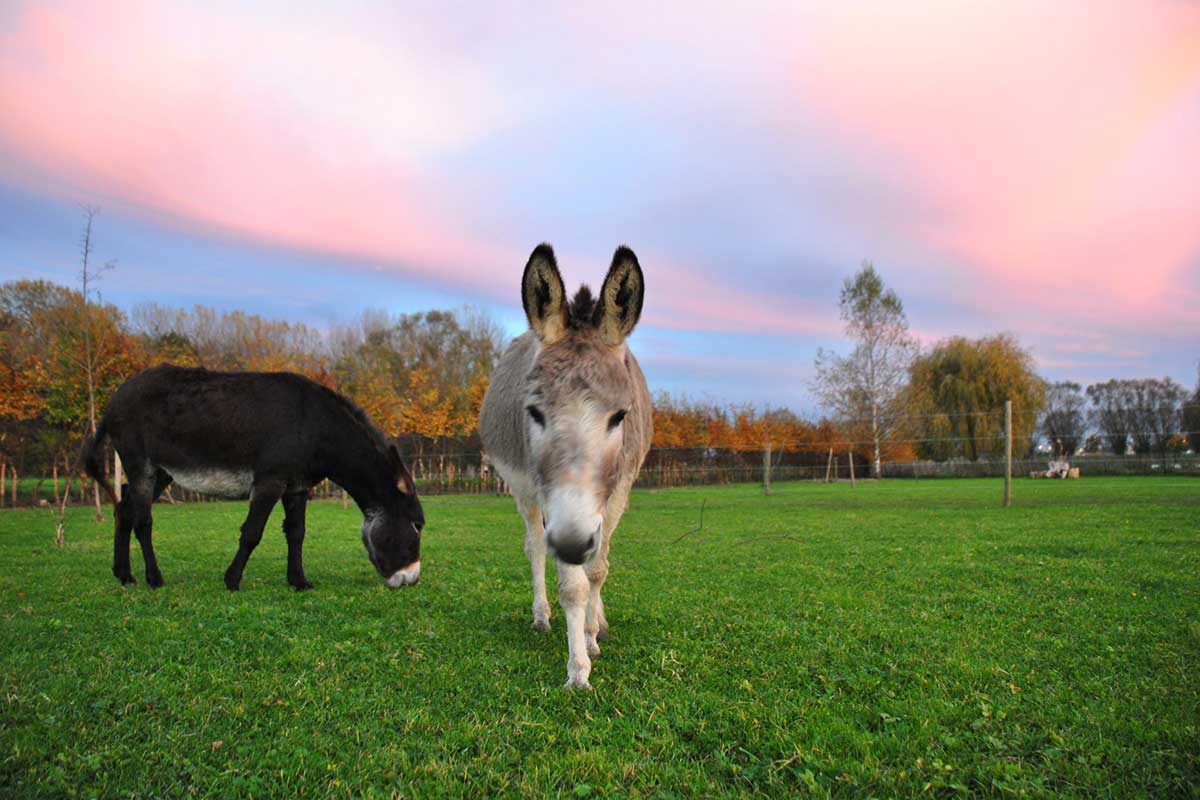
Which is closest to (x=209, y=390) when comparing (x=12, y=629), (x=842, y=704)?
(x=12, y=629)

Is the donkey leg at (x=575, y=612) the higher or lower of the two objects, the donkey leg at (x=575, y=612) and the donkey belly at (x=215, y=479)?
the lower

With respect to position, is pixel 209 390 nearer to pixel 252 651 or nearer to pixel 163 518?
pixel 252 651

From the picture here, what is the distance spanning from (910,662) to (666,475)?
1346 inches

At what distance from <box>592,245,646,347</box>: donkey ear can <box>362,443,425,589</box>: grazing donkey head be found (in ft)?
15.6

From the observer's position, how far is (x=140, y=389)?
727 centimetres

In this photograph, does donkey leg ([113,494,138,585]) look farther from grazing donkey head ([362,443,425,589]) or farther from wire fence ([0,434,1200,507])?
wire fence ([0,434,1200,507])

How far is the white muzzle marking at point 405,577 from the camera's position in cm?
734

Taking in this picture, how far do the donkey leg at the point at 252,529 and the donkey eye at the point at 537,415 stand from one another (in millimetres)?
4970

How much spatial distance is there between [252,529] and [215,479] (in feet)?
2.58

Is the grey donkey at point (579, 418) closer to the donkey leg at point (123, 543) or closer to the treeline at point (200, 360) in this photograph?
the donkey leg at point (123, 543)

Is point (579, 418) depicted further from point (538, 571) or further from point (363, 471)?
point (363, 471)

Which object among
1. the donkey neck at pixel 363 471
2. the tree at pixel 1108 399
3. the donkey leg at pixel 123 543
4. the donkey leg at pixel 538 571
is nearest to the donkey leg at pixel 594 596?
the donkey leg at pixel 538 571

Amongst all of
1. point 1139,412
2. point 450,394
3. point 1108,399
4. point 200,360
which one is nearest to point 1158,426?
point 1139,412

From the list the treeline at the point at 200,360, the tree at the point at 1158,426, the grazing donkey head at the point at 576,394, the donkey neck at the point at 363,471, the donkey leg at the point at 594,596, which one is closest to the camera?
the grazing donkey head at the point at 576,394
